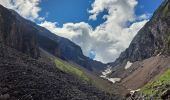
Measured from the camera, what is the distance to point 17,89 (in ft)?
488

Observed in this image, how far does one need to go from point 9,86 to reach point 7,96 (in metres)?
15.4

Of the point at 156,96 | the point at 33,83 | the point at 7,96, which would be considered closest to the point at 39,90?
the point at 33,83

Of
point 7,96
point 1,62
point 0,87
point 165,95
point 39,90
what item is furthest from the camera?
point 1,62

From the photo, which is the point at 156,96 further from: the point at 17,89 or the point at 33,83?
the point at 33,83

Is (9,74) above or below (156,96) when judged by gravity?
above

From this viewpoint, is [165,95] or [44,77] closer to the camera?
[165,95]

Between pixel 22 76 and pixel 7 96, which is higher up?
pixel 22 76

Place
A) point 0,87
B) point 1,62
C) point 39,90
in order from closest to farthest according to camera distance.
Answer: point 0,87, point 39,90, point 1,62

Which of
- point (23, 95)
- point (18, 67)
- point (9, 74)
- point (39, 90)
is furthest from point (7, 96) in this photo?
point (18, 67)

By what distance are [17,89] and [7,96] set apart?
1213 centimetres

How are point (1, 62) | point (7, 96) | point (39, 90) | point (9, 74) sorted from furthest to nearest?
1. point (1, 62)
2. point (9, 74)
3. point (39, 90)
4. point (7, 96)

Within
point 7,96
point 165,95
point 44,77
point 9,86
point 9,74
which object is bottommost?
point 165,95

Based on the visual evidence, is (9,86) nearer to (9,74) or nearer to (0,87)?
(0,87)

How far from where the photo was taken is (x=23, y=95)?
143125mm
